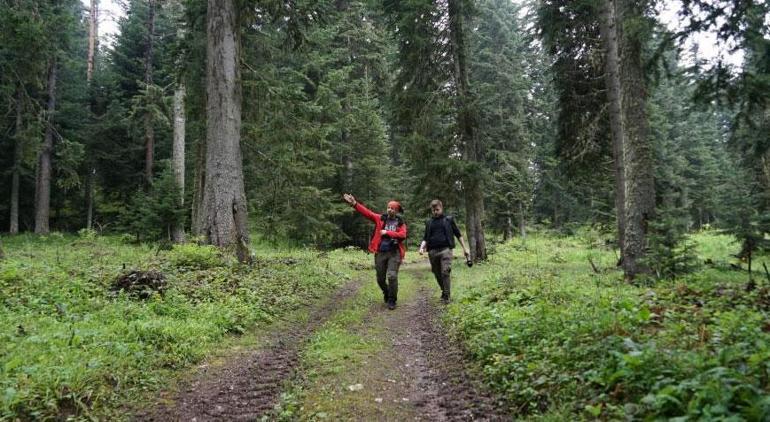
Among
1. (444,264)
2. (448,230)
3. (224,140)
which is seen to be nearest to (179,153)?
(224,140)

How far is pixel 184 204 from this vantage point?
20953 mm

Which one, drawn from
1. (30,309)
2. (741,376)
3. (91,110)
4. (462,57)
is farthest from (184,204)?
(741,376)

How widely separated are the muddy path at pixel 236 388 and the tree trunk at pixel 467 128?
12573 mm

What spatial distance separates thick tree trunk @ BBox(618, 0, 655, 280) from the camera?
9.45 m

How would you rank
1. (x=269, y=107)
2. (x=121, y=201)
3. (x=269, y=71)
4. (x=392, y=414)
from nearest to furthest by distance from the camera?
(x=392, y=414)
(x=269, y=107)
(x=269, y=71)
(x=121, y=201)

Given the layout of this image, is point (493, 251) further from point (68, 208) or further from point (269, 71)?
point (68, 208)

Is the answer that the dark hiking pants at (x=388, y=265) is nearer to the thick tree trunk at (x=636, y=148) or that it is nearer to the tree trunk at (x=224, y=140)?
the tree trunk at (x=224, y=140)

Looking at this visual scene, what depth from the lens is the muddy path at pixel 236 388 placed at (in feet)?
13.9

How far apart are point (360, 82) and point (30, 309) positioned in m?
22.3

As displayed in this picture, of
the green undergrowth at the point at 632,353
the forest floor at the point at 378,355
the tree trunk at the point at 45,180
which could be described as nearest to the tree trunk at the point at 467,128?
the forest floor at the point at 378,355

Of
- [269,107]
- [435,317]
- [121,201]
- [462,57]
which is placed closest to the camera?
[435,317]

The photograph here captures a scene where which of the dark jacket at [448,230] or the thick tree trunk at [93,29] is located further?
the thick tree trunk at [93,29]

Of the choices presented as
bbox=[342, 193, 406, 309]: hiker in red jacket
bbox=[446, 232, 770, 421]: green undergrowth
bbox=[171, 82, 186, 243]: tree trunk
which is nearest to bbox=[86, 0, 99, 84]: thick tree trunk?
bbox=[171, 82, 186, 243]: tree trunk

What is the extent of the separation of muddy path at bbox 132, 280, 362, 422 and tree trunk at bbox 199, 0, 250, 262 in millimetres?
5246
